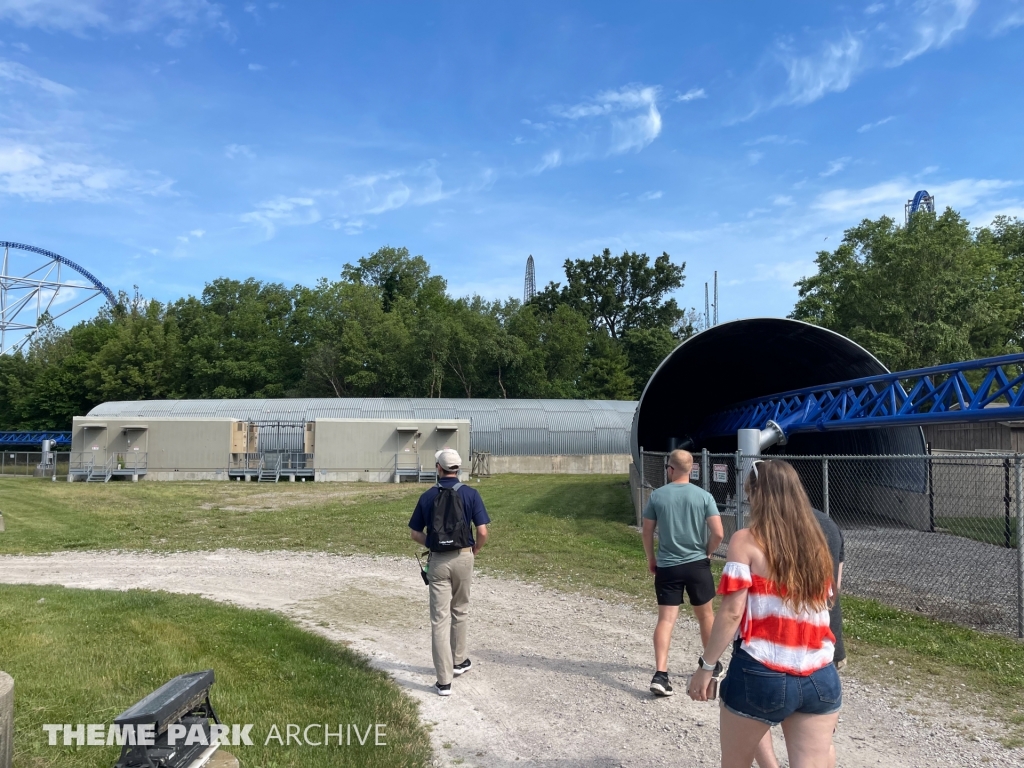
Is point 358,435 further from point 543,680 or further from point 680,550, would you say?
point 680,550

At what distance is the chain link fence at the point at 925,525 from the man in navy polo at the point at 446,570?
17.1 feet

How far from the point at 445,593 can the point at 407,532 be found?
9403 millimetres

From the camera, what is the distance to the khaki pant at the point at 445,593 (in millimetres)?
5848

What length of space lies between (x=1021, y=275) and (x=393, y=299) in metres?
47.8

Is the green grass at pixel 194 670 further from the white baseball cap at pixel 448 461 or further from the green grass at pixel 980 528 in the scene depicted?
the green grass at pixel 980 528

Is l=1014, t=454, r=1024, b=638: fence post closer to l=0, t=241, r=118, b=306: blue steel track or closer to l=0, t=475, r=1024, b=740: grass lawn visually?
l=0, t=475, r=1024, b=740: grass lawn

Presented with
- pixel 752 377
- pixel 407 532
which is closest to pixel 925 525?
pixel 752 377

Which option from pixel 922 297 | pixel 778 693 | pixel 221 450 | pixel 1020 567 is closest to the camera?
pixel 778 693

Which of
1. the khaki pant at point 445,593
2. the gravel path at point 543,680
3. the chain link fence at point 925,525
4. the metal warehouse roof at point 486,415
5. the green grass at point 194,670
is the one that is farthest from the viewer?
the metal warehouse roof at point 486,415

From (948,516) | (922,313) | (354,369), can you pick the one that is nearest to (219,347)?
(354,369)

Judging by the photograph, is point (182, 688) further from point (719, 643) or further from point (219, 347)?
point (219, 347)

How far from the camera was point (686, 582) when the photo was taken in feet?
19.0

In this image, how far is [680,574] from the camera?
576cm

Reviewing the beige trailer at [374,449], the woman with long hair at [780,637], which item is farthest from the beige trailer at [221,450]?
the woman with long hair at [780,637]
